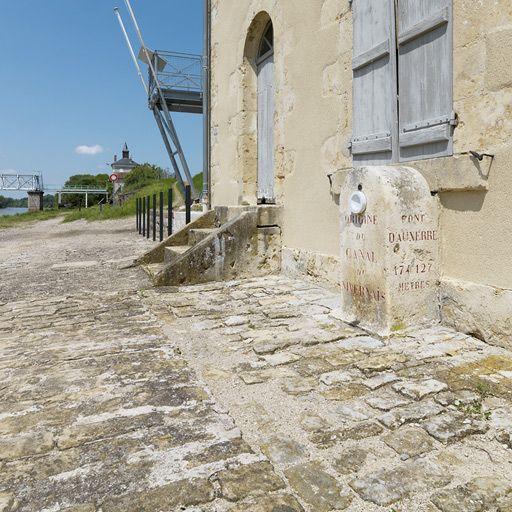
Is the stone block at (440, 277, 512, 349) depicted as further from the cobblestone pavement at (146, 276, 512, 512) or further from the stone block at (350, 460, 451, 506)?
the stone block at (350, 460, 451, 506)

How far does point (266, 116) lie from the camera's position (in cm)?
647

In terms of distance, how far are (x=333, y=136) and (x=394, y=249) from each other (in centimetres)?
190

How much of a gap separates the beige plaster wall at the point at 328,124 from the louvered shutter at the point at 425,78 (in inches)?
3.3

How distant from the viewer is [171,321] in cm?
370

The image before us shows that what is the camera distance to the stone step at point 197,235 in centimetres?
615

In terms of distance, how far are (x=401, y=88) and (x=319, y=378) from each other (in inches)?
96.8

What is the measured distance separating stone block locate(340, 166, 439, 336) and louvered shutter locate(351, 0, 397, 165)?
625 millimetres

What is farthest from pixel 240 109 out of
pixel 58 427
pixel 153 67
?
pixel 153 67

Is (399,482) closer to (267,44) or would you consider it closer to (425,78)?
(425,78)

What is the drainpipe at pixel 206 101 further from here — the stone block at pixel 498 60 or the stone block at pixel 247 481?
the stone block at pixel 247 481

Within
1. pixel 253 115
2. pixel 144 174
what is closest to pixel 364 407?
pixel 253 115

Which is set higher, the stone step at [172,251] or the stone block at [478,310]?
the stone step at [172,251]

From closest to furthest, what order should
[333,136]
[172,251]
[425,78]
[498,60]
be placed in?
[498,60]
[425,78]
[333,136]
[172,251]

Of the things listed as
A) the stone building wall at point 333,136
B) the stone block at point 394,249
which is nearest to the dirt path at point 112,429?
the stone block at point 394,249
